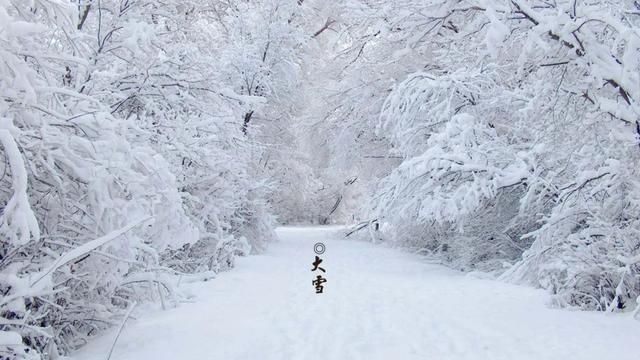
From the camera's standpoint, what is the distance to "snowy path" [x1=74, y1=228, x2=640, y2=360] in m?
5.30

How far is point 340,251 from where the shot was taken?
1616cm

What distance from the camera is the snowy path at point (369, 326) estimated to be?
5.30m

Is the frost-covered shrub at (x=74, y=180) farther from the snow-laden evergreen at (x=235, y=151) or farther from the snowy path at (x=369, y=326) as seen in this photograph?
the snowy path at (x=369, y=326)

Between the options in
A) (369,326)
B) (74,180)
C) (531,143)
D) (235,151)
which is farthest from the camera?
(235,151)

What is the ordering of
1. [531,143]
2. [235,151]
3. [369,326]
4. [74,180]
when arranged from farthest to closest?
[235,151]
[531,143]
[369,326]
[74,180]

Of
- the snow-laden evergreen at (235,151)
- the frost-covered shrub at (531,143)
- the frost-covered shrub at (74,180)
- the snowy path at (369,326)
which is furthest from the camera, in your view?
the frost-covered shrub at (531,143)

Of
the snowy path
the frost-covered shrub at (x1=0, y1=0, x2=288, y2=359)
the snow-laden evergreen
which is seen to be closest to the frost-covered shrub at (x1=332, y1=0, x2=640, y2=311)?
the snow-laden evergreen

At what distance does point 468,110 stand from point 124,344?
8702 millimetres

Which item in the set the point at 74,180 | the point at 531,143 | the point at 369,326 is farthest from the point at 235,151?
the point at 74,180

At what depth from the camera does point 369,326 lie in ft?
21.3

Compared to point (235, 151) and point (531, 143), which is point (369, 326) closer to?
point (531, 143)

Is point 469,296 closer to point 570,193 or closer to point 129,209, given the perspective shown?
point 570,193

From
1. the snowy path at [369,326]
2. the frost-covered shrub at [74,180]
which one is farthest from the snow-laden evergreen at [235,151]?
the snowy path at [369,326]

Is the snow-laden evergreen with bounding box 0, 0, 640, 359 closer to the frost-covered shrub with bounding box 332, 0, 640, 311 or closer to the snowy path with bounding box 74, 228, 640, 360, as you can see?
the frost-covered shrub with bounding box 332, 0, 640, 311
